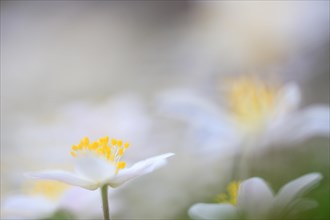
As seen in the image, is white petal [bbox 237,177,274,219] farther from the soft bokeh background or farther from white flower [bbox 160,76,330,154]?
white flower [bbox 160,76,330,154]

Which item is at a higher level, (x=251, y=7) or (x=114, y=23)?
(x=114, y=23)

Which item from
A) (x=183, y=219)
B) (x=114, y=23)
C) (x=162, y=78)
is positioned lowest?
(x=183, y=219)

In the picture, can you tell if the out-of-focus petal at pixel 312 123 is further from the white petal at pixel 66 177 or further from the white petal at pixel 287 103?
the white petal at pixel 66 177

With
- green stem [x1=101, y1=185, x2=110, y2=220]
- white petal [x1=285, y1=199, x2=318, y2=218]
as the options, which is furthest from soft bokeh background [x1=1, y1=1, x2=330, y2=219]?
green stem [x1=101, y1=185, x2=110, y2=220]

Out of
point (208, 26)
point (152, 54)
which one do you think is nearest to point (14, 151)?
point (152, 54)

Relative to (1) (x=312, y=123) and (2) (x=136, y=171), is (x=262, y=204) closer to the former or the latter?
(2) (x=136, y=171)

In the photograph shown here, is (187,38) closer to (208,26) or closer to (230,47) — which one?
(208,26)

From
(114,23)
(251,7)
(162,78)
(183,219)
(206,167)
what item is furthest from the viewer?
(114,23)
